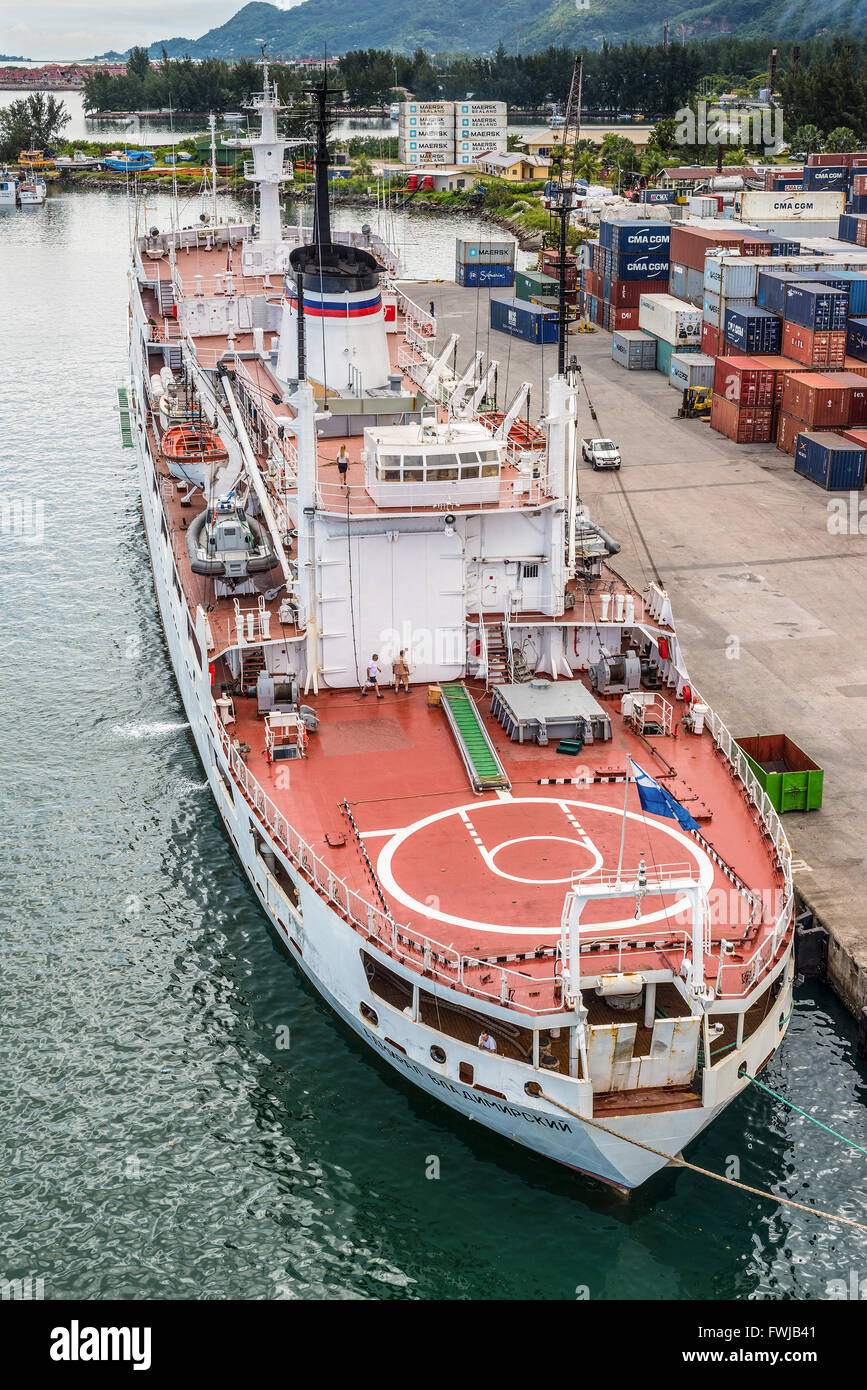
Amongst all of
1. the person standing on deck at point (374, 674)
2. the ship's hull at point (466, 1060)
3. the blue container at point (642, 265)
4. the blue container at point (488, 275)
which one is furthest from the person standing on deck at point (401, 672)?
the blue container at point (488, 275)

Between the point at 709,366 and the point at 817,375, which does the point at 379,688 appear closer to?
the point at 817,375

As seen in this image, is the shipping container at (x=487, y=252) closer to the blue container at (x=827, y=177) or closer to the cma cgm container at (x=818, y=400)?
Result: the blue container at (x=827, y=177)

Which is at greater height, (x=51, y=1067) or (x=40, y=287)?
(x=40, y=287)

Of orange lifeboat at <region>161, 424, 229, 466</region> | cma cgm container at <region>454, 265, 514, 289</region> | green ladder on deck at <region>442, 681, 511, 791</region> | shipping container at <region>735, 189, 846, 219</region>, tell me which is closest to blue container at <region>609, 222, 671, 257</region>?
shipping container at <region>735, 189, 846, 219</region>

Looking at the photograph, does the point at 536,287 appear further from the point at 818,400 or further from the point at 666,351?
the point at 818,400

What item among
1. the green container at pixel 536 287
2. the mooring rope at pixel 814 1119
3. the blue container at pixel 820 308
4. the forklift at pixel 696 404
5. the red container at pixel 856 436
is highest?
the green container at pixel 536 287
